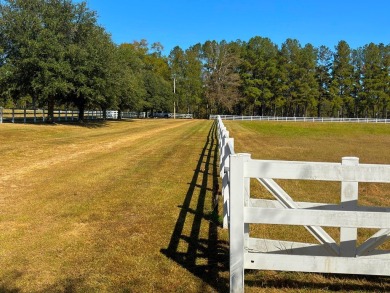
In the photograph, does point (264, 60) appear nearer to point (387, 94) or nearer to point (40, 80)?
point (387, 94)

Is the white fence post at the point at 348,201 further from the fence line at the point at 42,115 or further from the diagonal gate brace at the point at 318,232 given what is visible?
the fence line at the point at 42,115

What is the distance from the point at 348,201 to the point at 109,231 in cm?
347

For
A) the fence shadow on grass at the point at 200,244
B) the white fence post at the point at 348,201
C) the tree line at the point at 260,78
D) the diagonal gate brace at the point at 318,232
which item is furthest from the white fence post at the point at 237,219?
the tree line at the point at 260,78

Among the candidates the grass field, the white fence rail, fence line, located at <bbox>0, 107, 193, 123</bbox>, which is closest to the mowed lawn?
the grass field

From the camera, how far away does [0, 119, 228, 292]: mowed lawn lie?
4.17 meters

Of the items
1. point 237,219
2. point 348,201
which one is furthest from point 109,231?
point 348,201

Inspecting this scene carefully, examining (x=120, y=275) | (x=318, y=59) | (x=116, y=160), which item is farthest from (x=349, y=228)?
(x=318, y=59)

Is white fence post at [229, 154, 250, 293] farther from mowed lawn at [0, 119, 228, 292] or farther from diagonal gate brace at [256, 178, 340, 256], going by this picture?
diagonal gate brace at [256, 178, 340, 256]

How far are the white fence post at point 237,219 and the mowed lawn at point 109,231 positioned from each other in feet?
1.13

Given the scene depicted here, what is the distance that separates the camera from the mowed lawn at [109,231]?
4.17 meters

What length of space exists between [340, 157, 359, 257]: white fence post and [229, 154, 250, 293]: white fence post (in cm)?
96

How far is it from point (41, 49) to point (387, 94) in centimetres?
9368

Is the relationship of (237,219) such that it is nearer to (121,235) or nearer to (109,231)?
(121,235)

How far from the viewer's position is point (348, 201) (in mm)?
3705
